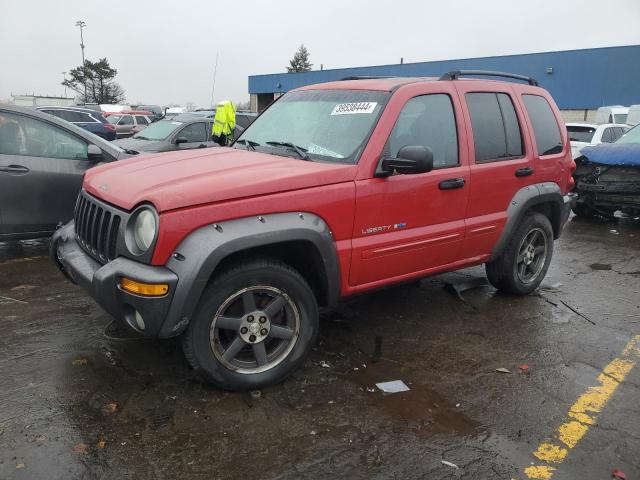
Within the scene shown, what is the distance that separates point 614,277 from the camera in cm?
585

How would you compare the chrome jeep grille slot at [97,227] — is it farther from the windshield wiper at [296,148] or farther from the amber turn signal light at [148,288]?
the windshield wiper at [296,148]

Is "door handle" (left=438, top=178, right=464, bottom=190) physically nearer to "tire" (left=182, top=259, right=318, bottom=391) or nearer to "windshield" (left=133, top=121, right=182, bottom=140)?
"tire" (left=182, top=259, right=318, bottom=391)

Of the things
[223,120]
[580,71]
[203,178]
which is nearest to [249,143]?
[203,178]

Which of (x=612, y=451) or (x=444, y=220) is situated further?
(x=444, y=220)

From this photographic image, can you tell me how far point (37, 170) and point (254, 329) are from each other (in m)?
3.41

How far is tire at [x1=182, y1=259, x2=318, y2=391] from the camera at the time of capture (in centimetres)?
294

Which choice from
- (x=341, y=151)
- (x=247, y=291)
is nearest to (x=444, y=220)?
(x=341, y=151)

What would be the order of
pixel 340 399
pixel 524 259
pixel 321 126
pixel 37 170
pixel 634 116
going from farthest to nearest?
pixel 634 116 → pixel 37 170 → pixel 524 259 → pixel 321 126 → pixel 340 399

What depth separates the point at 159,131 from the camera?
10750 millimetres

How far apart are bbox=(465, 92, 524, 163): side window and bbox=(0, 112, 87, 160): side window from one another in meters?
3.98

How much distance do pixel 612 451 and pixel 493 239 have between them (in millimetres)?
1977

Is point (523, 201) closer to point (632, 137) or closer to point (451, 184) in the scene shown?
point (451, 184)

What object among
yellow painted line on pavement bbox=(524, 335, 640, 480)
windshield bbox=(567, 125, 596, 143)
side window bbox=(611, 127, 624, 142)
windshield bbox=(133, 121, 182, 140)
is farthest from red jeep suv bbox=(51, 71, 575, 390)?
side window bbox=(611, 127, 624, 142)

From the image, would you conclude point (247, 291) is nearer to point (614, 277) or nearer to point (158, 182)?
point (158, 182)
